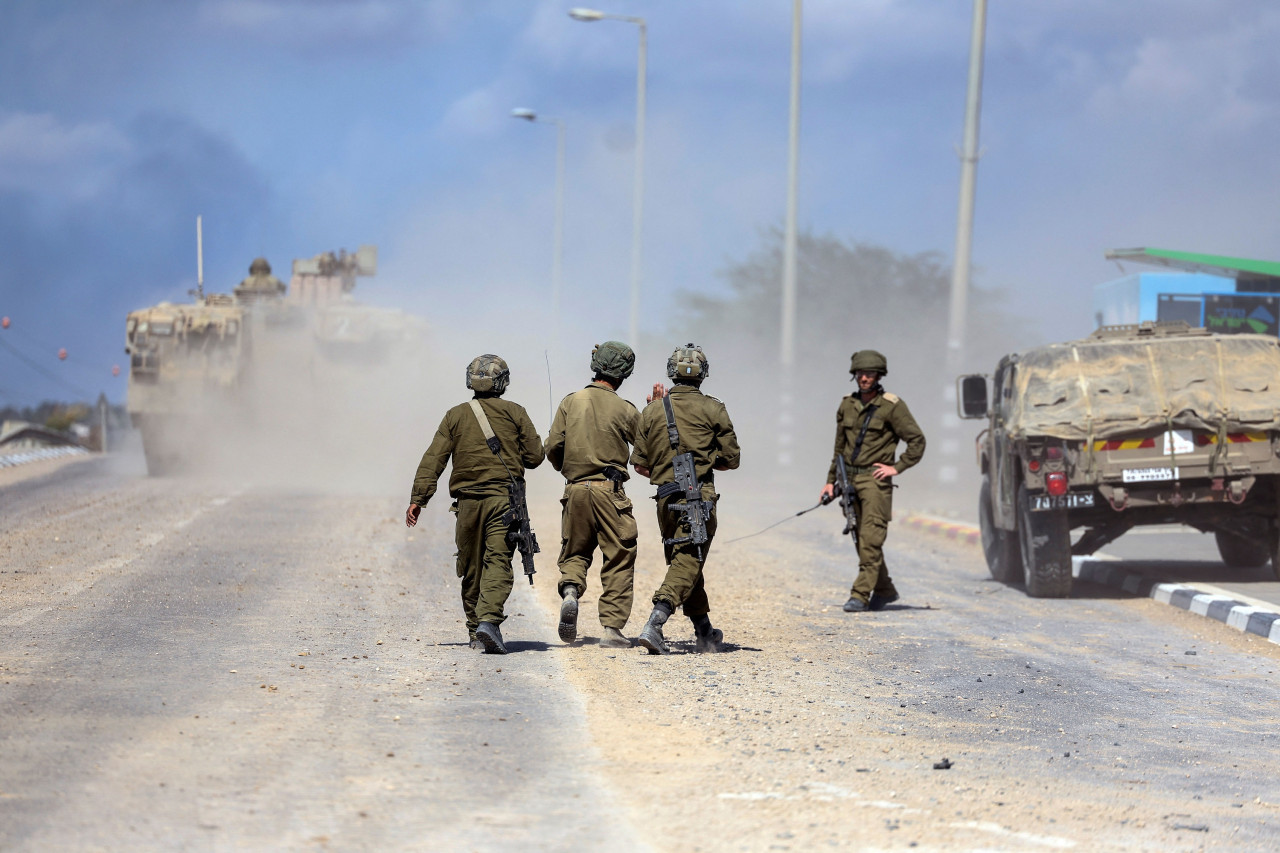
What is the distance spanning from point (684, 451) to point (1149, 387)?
196 inches

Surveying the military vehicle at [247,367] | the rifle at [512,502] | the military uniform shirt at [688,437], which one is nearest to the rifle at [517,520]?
the rifle at [512,502]

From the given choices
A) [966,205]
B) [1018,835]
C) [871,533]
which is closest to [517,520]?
[871,533]

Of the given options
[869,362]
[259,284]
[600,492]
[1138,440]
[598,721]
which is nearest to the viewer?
[598,721]

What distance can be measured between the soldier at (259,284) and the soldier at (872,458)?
66.6 ft

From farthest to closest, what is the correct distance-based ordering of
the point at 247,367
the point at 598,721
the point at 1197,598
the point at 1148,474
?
the point at 247,367 → the point at 1148,474 → the point at 1197,598 → the point at 598,721

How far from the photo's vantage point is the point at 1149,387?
40.6ft

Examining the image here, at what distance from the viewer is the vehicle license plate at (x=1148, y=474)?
39.4 feet

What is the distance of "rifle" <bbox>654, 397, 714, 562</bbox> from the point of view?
8.91m

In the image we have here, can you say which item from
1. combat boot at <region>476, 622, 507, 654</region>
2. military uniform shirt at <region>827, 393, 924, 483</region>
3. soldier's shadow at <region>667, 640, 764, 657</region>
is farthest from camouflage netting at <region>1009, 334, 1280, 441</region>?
combat boot at <region>476, 622, 507, 654</region>

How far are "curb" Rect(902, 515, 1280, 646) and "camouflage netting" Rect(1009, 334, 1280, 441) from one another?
1290 mm

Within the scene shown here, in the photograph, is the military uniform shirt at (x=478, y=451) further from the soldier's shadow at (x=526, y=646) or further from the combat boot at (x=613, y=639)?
the combat boot at (x=613, y=639)

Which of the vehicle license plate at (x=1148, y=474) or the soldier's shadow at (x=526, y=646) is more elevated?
the vehicle license plate at (x=1148, y=474)

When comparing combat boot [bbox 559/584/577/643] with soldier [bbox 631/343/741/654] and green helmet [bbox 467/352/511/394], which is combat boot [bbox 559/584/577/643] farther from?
green helmet [bbox 467/352/511/394]

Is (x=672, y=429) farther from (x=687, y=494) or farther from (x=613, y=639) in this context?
(x=613, y=639)
